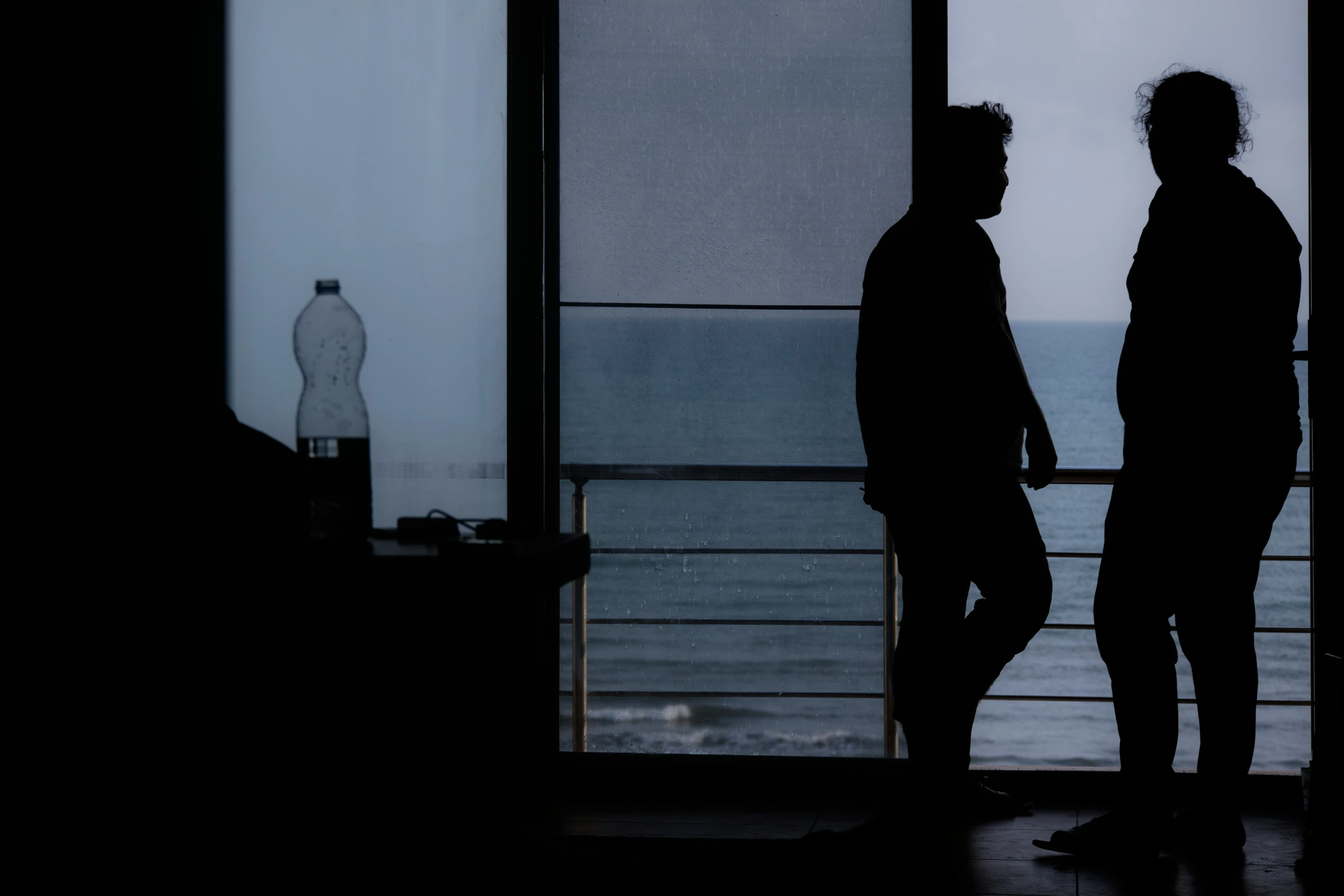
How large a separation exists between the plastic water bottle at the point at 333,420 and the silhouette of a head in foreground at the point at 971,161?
990 millimetres

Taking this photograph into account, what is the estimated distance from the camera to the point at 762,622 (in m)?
2.21

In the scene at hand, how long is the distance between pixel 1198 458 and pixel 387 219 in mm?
1294

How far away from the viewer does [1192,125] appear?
1694 millimetres

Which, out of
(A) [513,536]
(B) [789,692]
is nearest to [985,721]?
(B) [789,692]

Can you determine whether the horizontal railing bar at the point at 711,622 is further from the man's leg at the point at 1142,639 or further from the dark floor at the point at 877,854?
the man's leg at the point at 1142,639

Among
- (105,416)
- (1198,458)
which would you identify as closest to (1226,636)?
(1198,458)

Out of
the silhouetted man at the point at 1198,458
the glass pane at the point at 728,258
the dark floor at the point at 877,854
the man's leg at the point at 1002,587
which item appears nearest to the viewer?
the dark floor at the point at 877,854

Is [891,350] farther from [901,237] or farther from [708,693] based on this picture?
[708,693]

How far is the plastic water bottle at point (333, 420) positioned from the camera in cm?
119

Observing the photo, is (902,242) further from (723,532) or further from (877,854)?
(877,854)

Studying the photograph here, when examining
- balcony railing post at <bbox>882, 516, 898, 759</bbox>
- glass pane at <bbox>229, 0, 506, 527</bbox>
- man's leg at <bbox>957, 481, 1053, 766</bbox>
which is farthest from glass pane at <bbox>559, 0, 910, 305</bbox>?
man's leg at <bbox>957, 481, 1053, 766</bbox>

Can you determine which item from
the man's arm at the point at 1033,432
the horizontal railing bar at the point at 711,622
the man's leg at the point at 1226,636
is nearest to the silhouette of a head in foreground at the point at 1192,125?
the man's arm at the point at 1033,432

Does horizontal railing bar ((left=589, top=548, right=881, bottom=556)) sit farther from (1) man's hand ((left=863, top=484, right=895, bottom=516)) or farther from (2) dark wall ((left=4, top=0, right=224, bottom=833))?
(2) dark wall ((left=4, top=0, right=224, bottom=833))

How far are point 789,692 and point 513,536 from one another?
1162mm
